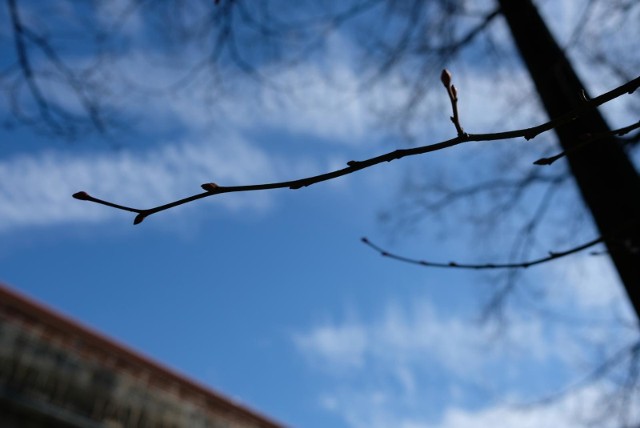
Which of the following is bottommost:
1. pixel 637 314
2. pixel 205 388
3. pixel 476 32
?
pixel 637 314

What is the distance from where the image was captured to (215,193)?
0.91m

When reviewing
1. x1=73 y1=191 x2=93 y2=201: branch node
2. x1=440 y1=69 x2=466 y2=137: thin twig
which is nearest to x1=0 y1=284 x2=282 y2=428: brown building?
x1=73 y1=191 x2=93 y2=201: branch node

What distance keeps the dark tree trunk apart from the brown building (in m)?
5.80

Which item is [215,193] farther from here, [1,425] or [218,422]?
[218,422]

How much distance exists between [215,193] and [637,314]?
226 centimetres

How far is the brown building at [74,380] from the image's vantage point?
21.1ft

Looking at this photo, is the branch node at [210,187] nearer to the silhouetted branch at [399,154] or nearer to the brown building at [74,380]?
the silhouetted branch at [399,154]

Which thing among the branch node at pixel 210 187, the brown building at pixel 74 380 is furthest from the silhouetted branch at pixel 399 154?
the brown building at pixel 74 380

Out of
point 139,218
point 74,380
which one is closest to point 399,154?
point 139,218

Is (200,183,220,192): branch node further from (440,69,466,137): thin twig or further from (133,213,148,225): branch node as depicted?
(440,69,466,137): thin twig

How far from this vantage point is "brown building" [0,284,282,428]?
21.1 ft

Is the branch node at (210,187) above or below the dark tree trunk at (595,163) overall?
below

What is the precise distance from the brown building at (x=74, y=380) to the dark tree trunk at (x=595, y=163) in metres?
5.80

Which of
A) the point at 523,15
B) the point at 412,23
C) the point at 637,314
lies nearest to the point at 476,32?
the point at 412,23
